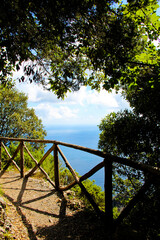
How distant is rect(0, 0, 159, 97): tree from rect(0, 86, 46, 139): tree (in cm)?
1487

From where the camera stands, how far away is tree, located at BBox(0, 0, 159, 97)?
291cm

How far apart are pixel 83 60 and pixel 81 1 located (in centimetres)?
208

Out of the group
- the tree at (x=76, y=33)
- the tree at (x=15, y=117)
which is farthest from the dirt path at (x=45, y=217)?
the tree at (x=15, y=117)

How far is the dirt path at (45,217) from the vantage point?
2.97m

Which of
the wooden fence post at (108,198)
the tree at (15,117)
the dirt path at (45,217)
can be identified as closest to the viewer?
the wooden fence post at (108,198)

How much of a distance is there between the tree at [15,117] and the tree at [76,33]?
48.8 feet

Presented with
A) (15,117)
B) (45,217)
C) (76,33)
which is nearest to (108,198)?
(45,217)

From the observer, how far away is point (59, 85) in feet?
16.1

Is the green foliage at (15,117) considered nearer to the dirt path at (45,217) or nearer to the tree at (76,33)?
the dirt path at (45,217)

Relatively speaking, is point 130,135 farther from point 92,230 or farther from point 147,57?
point 92,230

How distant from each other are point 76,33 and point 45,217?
4412mm

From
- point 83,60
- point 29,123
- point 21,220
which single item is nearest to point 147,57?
point 83,60

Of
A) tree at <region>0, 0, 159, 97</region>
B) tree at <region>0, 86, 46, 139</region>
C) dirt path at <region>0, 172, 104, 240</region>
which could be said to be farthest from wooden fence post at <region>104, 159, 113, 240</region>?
tree at <region>0, 86, 46, 139</region>

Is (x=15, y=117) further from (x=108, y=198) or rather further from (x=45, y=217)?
(x=108, y=198)
